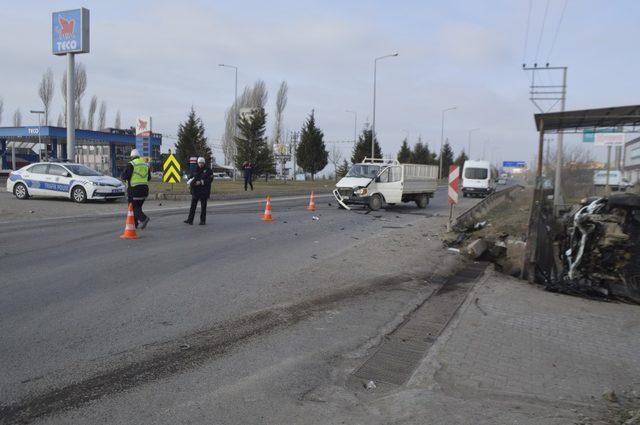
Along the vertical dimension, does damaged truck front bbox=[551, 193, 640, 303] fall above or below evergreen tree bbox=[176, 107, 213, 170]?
below

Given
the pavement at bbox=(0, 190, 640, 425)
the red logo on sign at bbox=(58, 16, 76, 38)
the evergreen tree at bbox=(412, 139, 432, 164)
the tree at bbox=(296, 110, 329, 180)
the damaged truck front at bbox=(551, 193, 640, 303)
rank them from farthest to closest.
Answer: the evergreen tree at bbox=(412, 139, 432, 164)
the tree at bbox=(296, 110, 329, 180)
the red logo on sign at bbox=(58, 16, 76, 38)
the damaged truck front at bbox=(551, 193, 640, 303)
the pavement at bbox=(0, 190, 640, 425)

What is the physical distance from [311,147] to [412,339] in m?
43.0

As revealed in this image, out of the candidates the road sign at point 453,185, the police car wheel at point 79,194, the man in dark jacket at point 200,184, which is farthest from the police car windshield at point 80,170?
the road sign at point 453,185

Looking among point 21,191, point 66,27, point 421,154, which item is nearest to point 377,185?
point 21,191

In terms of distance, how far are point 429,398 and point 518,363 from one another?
1.22 metres

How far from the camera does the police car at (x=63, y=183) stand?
65.9ft

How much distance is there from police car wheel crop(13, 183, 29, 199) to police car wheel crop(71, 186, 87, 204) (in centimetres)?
219

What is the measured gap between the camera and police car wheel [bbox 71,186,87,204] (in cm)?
2008

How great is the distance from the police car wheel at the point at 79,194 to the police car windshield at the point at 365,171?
1015 centimetres

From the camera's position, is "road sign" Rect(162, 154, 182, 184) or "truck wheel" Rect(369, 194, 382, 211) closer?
"truck wheel" Rect(369, 194, 382, 211)

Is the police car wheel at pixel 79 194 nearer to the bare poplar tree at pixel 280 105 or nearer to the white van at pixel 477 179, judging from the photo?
the white van at pixel 477 179

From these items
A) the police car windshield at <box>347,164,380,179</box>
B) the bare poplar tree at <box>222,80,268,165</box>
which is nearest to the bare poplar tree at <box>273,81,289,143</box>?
the bare poplar tree at <box>222,80,268,165</box>

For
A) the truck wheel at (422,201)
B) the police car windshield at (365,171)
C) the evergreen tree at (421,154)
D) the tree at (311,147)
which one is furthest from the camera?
the evergreen tree at (421,154)

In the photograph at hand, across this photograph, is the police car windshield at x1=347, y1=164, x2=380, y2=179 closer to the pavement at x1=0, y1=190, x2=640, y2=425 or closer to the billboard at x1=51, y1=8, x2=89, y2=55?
the pavement at x1=0, y1=190, x2=640, y2=425
